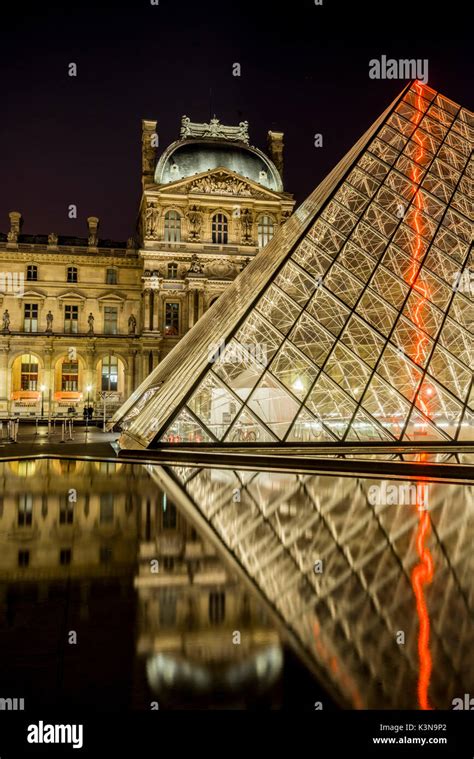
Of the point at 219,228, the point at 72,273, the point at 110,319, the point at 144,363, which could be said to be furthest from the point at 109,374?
the point at 219,228

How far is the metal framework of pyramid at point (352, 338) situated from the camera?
46.6ft

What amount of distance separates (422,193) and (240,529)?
15982 mm

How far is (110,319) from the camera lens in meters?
48.0

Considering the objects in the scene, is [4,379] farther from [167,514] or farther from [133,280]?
[167,514]

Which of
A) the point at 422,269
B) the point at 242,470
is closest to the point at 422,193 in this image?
the point at 422,269

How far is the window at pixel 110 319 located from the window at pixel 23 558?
4300 centimetres

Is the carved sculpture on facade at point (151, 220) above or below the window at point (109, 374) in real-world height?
above

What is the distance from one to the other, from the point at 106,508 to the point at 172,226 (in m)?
40.0

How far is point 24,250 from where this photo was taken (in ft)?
151

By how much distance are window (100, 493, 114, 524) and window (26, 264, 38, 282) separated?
40724mm

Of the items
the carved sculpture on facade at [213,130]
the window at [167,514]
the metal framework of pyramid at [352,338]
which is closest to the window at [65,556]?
the window at [167,514]

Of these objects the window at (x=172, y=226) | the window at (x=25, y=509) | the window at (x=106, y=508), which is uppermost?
the window at (x=172, y=226)

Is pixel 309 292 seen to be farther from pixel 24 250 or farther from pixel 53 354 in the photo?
pixel 24 250

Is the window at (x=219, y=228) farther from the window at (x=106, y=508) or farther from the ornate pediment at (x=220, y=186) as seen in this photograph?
the window at (x=106, y=508)
